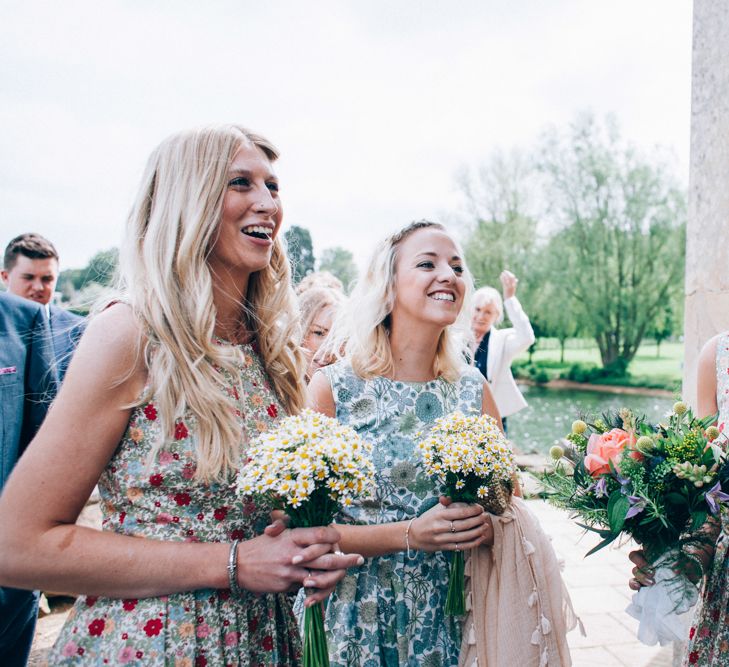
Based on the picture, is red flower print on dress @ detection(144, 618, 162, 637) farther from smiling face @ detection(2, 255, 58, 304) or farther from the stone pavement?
smiling face @ detection(2, 255, 58, 304)

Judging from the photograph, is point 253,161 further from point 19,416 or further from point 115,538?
point 19,416

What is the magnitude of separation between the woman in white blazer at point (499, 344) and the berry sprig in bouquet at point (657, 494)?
5.05 meters

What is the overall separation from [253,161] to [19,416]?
1.45 metres

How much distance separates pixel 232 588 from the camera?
1.41 metres

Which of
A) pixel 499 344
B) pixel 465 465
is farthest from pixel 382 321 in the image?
pixel 499 344

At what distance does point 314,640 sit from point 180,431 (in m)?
0.64

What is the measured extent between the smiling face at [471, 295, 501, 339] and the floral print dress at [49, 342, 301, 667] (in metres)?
5.80

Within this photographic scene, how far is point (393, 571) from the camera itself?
2164mm

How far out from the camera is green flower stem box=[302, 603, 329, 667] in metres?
1.48

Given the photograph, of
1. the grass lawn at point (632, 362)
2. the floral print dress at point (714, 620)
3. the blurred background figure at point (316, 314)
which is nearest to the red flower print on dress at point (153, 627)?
the floral print dress at point (714, 620)

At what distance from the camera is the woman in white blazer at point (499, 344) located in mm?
7043

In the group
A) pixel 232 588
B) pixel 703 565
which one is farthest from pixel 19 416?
pixel 703 565

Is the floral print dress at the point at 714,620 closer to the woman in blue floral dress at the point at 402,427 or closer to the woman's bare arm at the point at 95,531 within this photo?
the woman in blue floral dress at the point at 402,427

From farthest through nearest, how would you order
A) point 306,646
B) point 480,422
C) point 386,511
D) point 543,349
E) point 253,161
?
point 543,349
point 386,511
point 480,422
point 253,161
point 306,646
